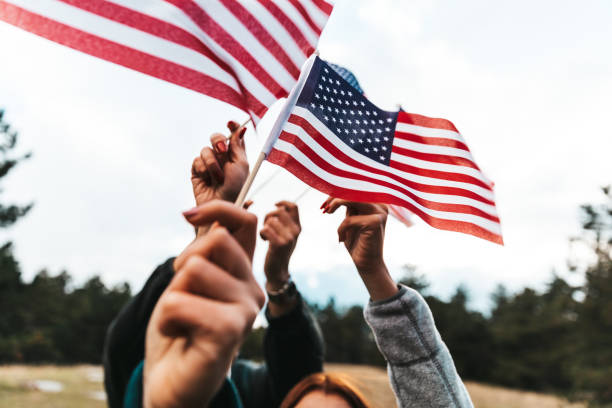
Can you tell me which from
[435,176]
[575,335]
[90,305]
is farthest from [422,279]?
[435,176]

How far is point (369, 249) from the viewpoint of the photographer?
1.87 meters

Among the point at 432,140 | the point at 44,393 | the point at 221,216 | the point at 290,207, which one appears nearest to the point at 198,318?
the point at 221,216

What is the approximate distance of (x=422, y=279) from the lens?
48094 mm

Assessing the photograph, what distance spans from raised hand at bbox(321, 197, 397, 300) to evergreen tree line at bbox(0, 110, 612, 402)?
24.0 metres

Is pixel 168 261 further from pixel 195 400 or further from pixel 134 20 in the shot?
pixel 134 20

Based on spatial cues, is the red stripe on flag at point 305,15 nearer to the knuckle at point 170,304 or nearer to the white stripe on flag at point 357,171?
the white stripe on flag at point 357,171

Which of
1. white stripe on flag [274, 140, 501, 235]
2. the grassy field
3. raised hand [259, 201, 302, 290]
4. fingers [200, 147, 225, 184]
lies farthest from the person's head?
the grassy field

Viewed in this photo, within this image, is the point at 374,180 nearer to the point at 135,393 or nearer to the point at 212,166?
the point at 212,166

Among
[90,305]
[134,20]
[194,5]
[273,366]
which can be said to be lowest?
[90,305]

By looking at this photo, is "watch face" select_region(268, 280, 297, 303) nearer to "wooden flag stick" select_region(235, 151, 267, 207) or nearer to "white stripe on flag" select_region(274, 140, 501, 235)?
"white stripe on flag" select_region(274, 140, 501, 235)

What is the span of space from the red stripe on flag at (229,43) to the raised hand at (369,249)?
2.40ft

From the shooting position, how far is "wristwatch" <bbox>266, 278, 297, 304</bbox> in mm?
2449

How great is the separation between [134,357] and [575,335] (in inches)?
1199

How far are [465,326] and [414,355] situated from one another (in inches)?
1853
